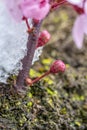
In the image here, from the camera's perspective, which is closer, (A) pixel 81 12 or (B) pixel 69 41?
(A) pixel 81 12

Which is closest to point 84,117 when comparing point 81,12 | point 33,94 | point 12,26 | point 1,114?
point 33,94

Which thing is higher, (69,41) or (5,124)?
(69,41)

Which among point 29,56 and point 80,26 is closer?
point 80,26

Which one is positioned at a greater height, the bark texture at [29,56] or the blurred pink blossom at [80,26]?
the bark texture at [29,56]

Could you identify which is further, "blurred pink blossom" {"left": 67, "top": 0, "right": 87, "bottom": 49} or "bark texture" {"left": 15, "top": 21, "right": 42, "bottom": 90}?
"bark texture" {"left": 15, "top": 21, "right": 42, "bottom": 90}

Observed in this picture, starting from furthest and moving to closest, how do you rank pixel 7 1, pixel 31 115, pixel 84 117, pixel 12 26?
pixel 84 117 < pixel 31 115 < pixel 12 26 < pixel 7 1

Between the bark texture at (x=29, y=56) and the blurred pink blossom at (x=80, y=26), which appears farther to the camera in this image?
the bark texture at (x=29, y=56)

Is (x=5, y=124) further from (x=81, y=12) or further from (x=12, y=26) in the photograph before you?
(x=81, y=12)

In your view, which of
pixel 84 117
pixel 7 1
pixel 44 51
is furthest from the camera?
pixel 44 51

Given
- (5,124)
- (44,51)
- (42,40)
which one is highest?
(44,51)

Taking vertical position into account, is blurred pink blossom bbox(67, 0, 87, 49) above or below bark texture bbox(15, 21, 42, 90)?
below
